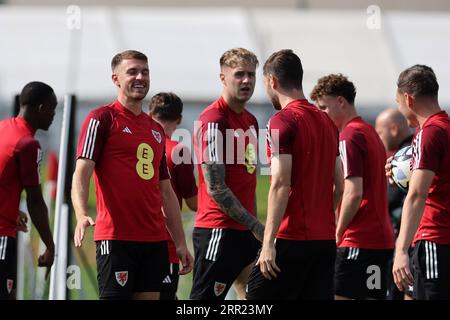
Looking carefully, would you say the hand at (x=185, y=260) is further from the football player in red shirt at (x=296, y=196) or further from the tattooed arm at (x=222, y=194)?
the football player in red shirt at (x=296, y=196)

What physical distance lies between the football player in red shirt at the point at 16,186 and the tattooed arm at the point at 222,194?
1.15 m

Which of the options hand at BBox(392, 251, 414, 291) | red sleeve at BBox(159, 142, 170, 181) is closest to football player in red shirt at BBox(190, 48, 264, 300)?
red sleeve at BBox(159, 142, 170, 181)

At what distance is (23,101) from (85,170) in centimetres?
90

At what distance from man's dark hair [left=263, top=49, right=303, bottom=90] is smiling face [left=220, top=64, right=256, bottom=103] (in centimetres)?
100

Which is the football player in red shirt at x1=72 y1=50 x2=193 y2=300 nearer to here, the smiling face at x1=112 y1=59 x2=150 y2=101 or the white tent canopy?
the smiling face at x1=112 y1=59 x2=150 y2=101

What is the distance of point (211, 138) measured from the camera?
643cm


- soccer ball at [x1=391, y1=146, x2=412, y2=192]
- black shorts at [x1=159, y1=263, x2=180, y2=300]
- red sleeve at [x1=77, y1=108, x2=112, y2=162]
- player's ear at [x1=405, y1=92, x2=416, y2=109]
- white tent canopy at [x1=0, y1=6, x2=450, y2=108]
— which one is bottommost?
black shorts at [x1=159, y1=263, x2=180, y2=300]

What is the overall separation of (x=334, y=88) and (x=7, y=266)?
9.17ft

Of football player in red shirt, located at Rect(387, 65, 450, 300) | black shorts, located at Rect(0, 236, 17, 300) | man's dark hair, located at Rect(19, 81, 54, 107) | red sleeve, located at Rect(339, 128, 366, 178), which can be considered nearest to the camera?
football player in red shirt, located at Rect(387, 65, 450, 300)

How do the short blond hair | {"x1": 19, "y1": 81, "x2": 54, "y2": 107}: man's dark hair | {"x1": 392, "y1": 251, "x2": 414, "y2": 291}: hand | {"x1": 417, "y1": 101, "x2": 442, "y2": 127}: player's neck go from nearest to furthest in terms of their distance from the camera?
{"x1": 392, "y1": 251, "x2": 414, "y2": 291}: hand < {"x1": 417, "y1": 101, "x2": 442, "y2": 127}: player's neck < {"x1": 19, "y1": 81, "x2": 54, "y2": 107}: man's dark hair < the short blond hair

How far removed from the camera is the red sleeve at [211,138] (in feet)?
20.9

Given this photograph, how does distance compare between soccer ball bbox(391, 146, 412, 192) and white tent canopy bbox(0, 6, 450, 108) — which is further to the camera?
white tent canopy bbox(0, 6, 450, 108)

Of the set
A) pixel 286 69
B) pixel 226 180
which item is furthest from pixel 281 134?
pixel 226 180

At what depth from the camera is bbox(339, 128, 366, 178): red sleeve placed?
6.74 metres
